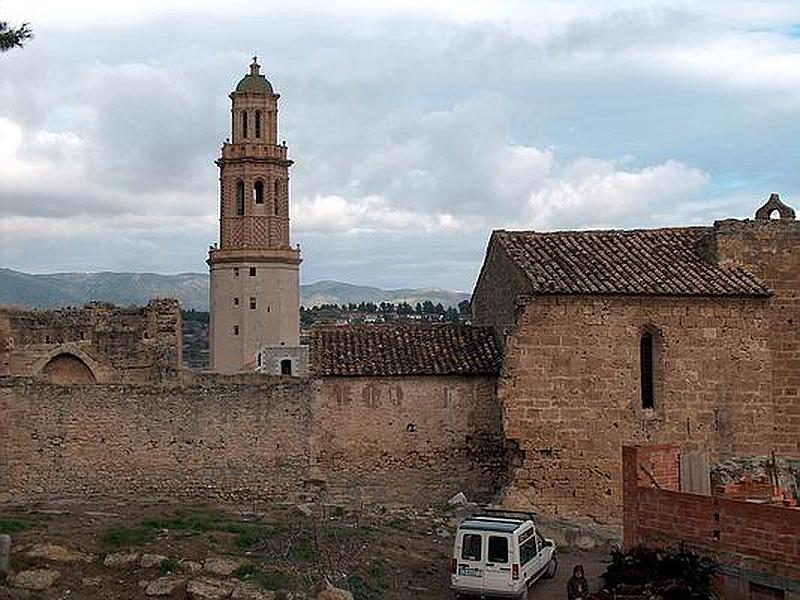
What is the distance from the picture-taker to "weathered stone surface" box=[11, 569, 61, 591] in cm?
1501

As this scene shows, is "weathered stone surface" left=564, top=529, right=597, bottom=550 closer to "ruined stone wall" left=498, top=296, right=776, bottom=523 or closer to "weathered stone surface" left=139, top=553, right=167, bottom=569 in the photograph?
"ruined stone wall" left=498, top=296, right=776, bottom=523

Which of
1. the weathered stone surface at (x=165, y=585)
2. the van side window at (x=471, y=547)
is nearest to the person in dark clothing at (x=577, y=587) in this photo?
the van side window at (x=471, y=547)

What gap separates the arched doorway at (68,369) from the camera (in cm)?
2456

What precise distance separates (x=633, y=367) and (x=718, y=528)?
759 cm

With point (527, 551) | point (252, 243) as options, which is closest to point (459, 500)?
point (527, 551)

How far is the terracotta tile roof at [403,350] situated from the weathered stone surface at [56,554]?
7.48 metres

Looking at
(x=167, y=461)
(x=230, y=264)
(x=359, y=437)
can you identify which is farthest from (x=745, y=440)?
(x=230, y=264)

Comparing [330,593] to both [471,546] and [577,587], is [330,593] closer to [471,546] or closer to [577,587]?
[471,546]

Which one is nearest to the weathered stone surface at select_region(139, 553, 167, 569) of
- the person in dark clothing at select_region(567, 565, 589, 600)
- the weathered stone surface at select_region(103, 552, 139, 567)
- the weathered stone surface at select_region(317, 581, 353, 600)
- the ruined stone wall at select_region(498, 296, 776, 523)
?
the weathered stone surface at select_region(103, 552, 139, 567)

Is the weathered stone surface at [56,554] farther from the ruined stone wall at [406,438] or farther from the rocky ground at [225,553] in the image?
the ruined stone wall at [406,438]

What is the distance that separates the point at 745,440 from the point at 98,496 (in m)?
14.1

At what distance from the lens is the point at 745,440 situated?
866 inches

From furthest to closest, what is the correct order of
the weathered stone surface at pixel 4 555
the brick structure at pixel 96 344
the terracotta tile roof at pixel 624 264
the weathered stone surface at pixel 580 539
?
the brick structure at pixel 96 344
the terracotta tile roof at pixel 624 264
the weathered stone surface at pixel 580 539
the weathered stone surface at pixel 4 555

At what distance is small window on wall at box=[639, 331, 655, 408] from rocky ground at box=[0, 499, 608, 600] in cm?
330
